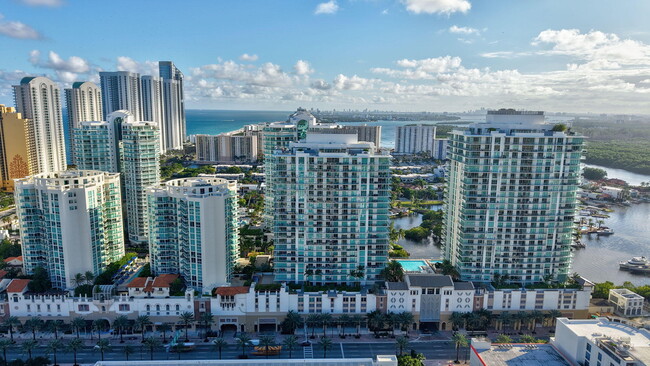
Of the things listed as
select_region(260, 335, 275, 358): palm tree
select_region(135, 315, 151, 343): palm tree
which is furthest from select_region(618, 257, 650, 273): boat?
select_region(135, 315, 151, 343): palm tree

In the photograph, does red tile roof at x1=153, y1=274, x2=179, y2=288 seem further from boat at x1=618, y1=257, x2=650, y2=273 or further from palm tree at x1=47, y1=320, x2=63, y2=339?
boat at x1=618, y1=257, x2=650, y2=273

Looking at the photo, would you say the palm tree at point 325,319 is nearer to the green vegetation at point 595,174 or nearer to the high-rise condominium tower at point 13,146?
the high-rise condominium tower at point 13,146

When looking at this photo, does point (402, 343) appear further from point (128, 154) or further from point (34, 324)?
point (128, 154)

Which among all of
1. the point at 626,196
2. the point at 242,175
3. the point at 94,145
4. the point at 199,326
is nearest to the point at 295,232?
the point at 199,326

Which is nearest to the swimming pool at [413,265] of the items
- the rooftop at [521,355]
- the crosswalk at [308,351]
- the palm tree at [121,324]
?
the crosswalk at [308,351]

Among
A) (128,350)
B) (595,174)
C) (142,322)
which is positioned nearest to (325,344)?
(128,350)

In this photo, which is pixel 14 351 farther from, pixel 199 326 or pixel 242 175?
pixel 242 175

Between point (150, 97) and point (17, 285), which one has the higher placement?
point (150, 97)
